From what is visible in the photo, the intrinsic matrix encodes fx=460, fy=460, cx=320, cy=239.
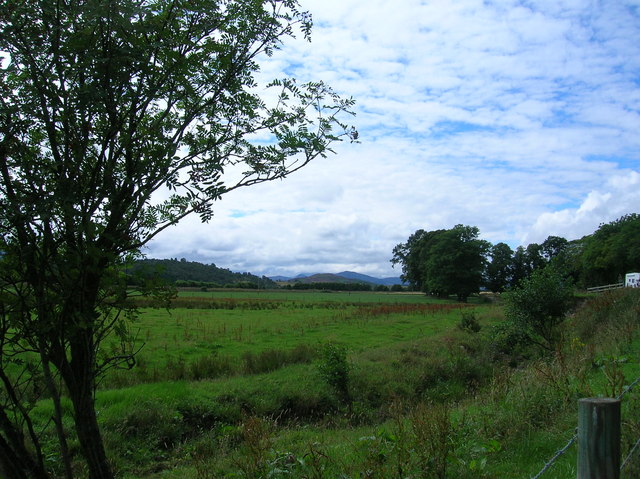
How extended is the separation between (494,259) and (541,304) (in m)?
87.8

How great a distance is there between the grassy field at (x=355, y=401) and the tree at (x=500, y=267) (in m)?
79.6

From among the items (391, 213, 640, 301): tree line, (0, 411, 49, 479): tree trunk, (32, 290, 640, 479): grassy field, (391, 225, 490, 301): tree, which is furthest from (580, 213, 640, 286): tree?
(0, 411, 49, 479): tree trunk

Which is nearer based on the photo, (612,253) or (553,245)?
(612,253)

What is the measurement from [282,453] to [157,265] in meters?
4.67

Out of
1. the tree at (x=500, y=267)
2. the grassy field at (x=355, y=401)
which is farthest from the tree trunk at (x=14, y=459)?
the tree at (x=500, y=267)

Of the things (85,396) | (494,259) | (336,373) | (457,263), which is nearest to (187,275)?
(336,373)

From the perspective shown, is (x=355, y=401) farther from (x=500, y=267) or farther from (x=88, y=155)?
(x=500, y=267)

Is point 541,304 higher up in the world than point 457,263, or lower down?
lower down

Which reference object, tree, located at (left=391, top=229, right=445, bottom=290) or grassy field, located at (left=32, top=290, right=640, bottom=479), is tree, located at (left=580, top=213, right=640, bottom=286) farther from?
grassy field, located at (left=32, top=290, right=640, bottom=479)

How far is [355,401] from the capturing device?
47.1 ft

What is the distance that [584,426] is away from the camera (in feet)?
9.57

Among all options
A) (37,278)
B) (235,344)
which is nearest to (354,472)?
(37,278)

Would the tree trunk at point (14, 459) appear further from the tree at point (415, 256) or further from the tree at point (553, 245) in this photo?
the tree at point (553, 245)

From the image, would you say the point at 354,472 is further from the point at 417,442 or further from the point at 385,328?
the point at 385,328
